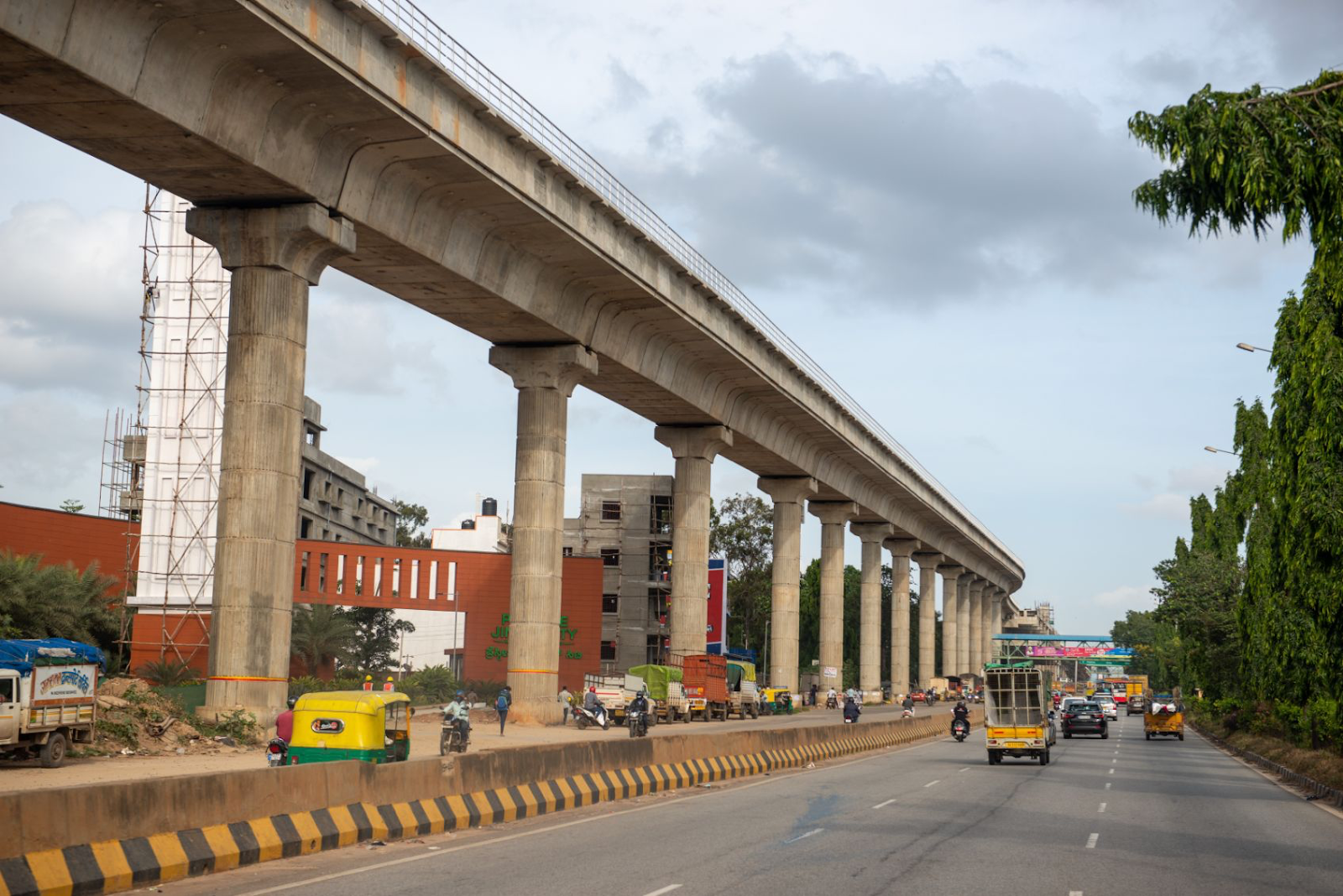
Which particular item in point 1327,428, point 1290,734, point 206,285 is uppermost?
point 206,285

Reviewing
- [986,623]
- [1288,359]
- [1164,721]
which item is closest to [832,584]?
[1164,721]

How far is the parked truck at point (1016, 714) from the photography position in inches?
1516

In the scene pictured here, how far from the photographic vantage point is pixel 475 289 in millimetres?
37844

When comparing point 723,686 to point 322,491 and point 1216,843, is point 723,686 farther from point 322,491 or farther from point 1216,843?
point 322,491

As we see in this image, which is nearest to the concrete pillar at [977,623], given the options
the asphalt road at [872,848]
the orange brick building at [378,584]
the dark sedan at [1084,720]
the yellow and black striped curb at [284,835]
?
the orange brick building at [378,584]

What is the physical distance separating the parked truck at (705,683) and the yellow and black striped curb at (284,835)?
29.3 metres

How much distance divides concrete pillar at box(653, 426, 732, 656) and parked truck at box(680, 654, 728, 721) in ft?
2.57

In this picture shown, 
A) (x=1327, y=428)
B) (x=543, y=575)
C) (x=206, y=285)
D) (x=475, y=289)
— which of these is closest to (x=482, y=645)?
(x=206, y=285)

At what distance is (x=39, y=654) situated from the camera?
84.9 feet

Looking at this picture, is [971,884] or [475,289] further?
[475,289]

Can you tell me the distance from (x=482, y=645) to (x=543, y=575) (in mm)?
32946

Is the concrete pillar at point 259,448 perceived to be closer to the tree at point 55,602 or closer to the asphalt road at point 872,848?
the asphalt road at point 872,848

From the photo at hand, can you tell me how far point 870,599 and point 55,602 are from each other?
54622 millimetres

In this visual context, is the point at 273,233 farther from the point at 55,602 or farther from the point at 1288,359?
the point at 55,602
